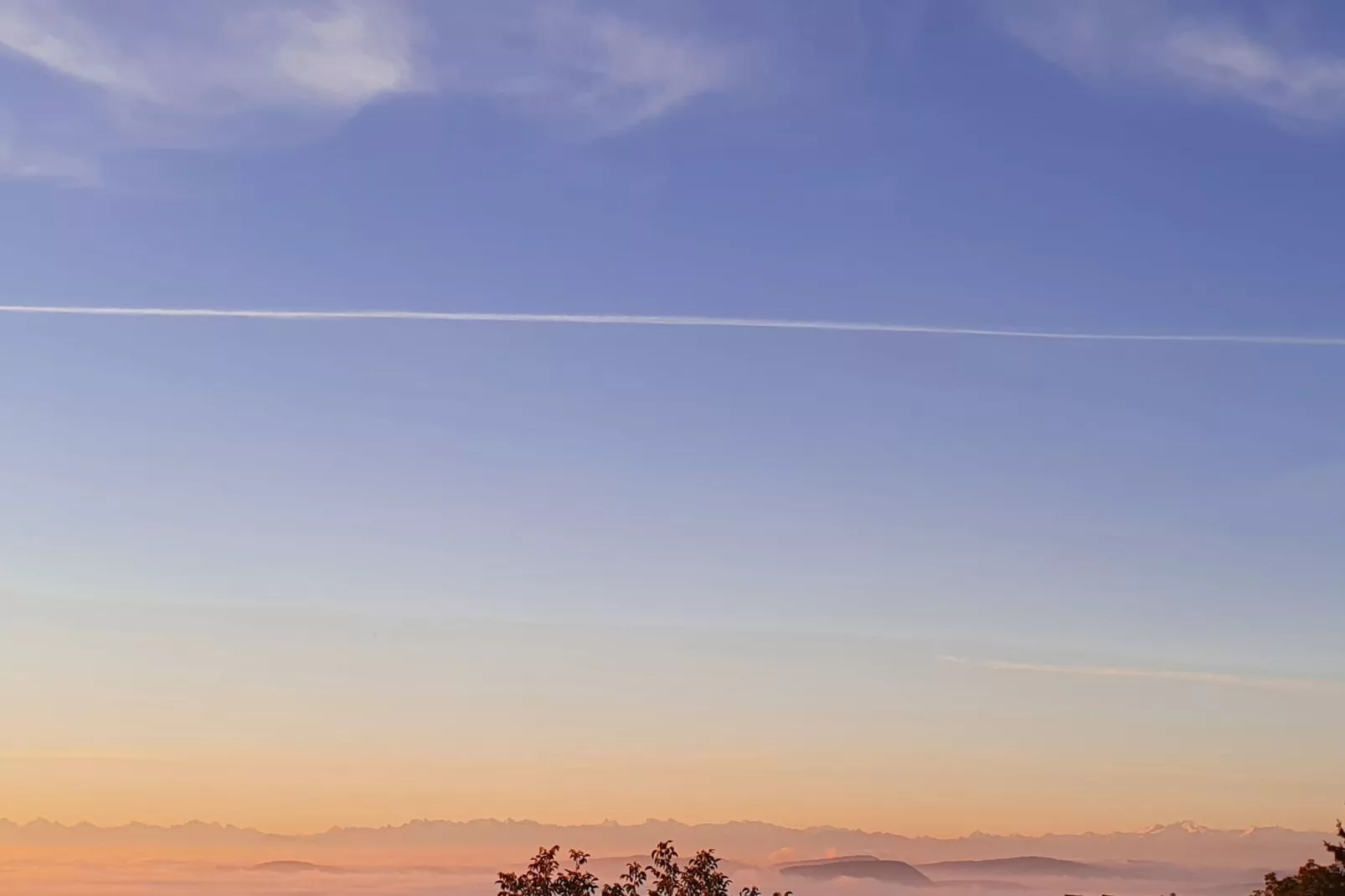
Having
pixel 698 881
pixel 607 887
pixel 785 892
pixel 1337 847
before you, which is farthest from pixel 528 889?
pixel 1337 847

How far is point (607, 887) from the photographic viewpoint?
41812 mm

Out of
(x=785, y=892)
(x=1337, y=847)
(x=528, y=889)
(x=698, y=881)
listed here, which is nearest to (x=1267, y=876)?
(x=1337, y=847)

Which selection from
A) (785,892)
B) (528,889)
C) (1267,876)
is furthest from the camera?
(1267,876)

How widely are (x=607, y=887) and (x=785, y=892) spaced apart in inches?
260

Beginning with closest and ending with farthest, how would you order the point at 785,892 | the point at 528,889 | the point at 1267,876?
the point at 528,889
the point at 785,892
the point at 1267,876

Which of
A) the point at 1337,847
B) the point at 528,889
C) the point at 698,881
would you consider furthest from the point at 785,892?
the point at 1337,847

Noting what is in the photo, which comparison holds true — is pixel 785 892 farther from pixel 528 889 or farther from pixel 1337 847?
pixel 1337 847

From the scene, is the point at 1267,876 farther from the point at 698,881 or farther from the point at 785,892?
the point at 698,881

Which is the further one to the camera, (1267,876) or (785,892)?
(1267,876)

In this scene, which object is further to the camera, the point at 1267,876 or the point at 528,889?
the point at 1267,876

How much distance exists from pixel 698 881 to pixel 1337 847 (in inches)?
902

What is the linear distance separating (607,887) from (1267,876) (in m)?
26.9

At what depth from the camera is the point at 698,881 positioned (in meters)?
41.0

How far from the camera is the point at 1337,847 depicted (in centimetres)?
4250
